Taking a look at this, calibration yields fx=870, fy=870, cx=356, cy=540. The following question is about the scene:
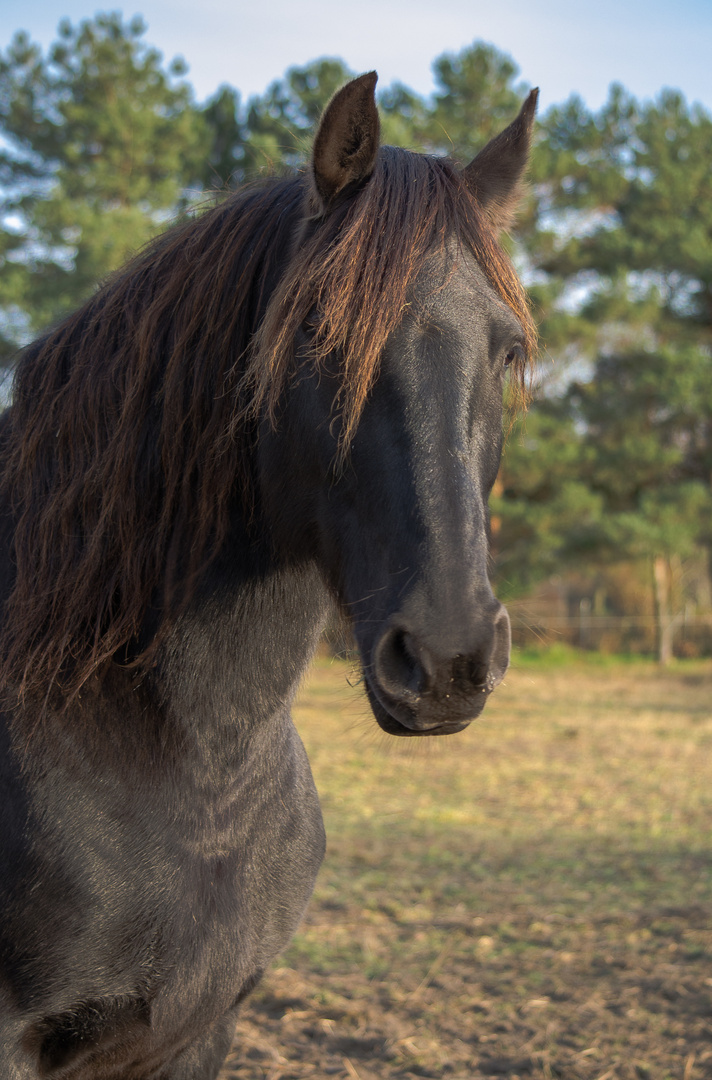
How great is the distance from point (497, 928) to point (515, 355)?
3585 millimetres

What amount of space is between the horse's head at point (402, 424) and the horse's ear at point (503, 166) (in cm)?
22

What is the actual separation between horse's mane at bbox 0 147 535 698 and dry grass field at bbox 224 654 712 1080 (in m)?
0.48

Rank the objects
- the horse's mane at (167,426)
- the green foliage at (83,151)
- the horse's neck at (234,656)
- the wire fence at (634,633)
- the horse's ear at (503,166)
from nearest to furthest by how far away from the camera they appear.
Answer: the horse's mane at (167,426), the horse's neck at (234,656), the horse's ear at (503,166), the green foliage at (83,151), the wire fence at (634,633)

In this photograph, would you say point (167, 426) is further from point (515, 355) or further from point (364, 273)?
point (515, 355)

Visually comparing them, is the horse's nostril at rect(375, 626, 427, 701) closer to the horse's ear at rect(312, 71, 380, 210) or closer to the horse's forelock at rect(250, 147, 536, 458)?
the horse's forelock at rect(250, 147, 536, 458)

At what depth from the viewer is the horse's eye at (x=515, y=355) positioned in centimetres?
177

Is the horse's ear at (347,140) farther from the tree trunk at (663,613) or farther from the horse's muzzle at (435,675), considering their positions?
the tree trunk at (663,613)

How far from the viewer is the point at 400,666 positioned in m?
1.41

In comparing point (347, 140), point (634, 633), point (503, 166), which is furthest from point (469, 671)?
point (634, 633)

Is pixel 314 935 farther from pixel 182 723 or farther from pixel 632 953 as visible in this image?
pixel 182 723

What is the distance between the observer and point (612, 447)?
20375mm

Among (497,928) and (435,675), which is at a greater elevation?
(435,675)

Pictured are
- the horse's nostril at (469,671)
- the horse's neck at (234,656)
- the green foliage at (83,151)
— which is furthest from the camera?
the green foliage at (83,151)

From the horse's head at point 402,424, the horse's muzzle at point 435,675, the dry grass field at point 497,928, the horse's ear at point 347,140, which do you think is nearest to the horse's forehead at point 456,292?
the horse's head at point 402,424
